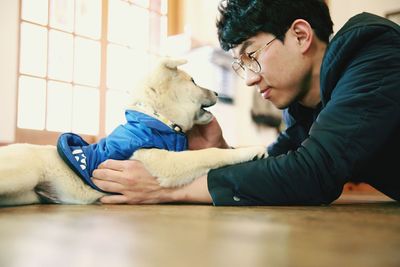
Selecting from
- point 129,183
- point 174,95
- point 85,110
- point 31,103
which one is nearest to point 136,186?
point 129,183

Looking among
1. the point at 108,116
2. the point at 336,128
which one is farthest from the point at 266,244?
the point at 108,116

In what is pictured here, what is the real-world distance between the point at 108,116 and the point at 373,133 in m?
3.06

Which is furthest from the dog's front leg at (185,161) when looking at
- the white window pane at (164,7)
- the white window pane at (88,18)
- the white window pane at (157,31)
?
the white window pane at (164,7)

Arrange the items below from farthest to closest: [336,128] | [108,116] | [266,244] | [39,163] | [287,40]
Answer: [108,116], [287,40], [39,163], [336,128], [266,244]

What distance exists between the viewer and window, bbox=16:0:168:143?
331 centimetres

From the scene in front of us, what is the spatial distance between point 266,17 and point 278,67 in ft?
0.51

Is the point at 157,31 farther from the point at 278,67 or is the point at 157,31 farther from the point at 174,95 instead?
the point at 278,67

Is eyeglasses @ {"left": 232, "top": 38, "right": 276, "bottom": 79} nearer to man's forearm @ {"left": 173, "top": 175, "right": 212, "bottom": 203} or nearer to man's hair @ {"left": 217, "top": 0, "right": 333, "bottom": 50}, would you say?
Answer: man's hair @ {"left": 217, "top": 0, "right": 333, "bottom": 50}

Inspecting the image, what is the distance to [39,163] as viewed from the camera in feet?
3.97

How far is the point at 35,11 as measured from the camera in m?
3.41

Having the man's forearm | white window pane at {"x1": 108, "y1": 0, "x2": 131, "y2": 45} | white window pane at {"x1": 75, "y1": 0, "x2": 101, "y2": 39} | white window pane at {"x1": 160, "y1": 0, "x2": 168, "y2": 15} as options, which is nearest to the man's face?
the man's forearm

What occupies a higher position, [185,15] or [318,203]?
[185,15]

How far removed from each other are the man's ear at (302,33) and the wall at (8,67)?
228 centimetres

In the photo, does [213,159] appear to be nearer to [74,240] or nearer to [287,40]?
[287,40]
